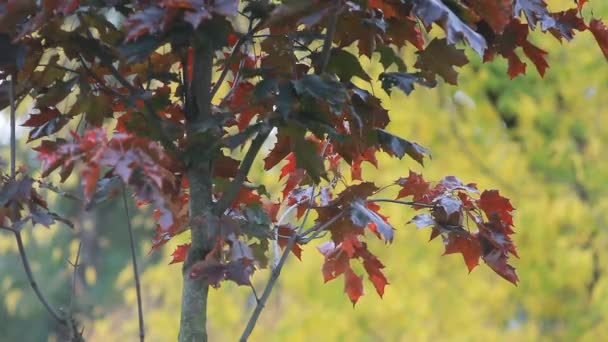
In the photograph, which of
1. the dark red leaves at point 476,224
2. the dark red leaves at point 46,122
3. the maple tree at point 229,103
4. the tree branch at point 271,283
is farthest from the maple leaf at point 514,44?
the dark red leaves at point 46,122

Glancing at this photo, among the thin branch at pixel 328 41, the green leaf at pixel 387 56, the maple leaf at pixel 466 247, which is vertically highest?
the thin branch at pixel 328 41

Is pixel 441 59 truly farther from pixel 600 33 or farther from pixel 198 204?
pixel 198 204

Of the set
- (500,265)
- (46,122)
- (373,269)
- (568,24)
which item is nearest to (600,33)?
(568,24)

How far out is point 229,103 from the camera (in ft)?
4.42

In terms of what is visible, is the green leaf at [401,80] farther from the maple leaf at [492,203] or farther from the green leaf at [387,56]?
the maple leaf at [492,203]

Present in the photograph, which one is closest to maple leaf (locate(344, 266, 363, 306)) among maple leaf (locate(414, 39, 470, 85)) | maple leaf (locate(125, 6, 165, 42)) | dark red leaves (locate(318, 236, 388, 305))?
dark red leaves (locate(318, 236, 388, 305))

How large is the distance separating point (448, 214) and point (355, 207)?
140 millimetres

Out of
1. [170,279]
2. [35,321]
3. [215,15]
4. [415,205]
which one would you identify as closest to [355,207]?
[415,205]

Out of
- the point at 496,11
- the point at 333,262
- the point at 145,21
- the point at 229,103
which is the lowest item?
the point at 333,262

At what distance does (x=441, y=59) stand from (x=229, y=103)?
337mm

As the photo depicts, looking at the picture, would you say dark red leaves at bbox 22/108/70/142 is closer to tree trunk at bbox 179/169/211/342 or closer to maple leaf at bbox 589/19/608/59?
tree trunk at bbox 179/169/211/342

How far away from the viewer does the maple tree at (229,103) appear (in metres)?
0.98

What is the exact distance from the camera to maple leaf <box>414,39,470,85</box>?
1182 mm

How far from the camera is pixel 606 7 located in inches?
130
